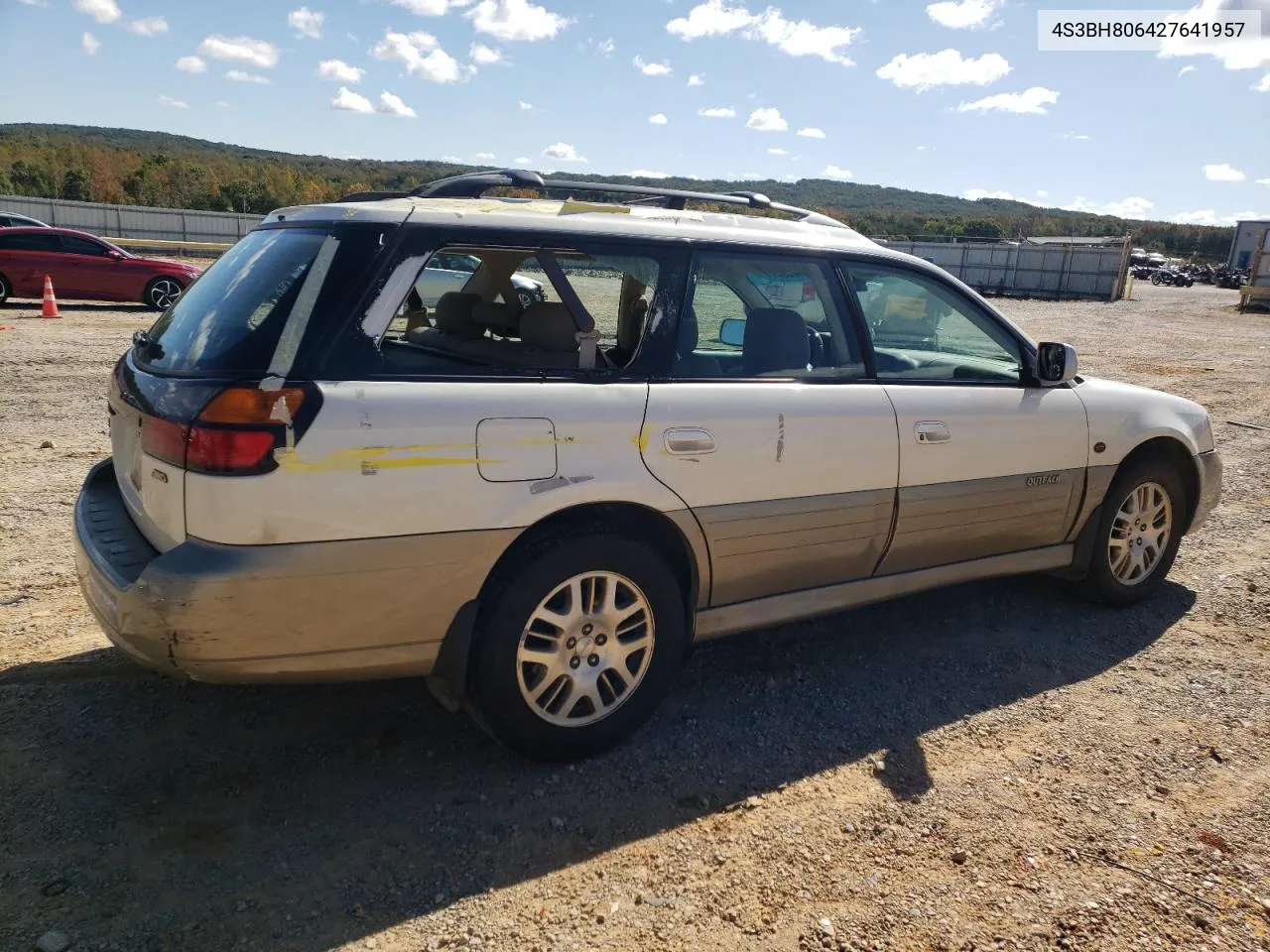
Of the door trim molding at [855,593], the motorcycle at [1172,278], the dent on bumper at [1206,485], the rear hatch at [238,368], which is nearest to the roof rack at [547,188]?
the rear hatch at [238,368]

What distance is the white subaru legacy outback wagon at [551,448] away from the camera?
2.59m

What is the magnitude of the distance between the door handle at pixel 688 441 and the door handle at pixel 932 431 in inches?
41.0

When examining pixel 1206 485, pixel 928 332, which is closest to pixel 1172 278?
pixel 1206 485

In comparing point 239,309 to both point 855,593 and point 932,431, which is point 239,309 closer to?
point 855,593

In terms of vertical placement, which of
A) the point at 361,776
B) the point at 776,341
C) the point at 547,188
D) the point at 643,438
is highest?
the point at 547,188

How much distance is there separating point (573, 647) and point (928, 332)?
2370mm

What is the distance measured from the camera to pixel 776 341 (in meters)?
3.58

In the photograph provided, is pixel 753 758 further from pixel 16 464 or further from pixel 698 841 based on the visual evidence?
pixel 16 464

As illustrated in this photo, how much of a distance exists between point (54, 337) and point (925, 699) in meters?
12.4

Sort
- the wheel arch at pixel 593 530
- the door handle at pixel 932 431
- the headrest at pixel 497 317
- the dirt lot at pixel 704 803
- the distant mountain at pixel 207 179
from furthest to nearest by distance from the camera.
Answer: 1. the distant mountain at pixel 207 179
2. the door handle at pixel 932 431
3. the headrest at pixel 497 317
4. the wheel arch at pixel 593 530
5. the dirt lot at pixel 704 803

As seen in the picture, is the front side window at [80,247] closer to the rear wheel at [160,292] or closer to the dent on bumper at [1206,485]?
the rear wheel at [160,292]

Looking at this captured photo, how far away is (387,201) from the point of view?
3.16 meters

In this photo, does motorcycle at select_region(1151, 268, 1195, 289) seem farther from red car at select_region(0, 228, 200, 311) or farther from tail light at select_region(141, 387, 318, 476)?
tail light at select_region(141, 387, 318, 476)

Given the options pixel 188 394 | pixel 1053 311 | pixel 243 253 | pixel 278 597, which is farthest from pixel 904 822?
pixel 1053 311
